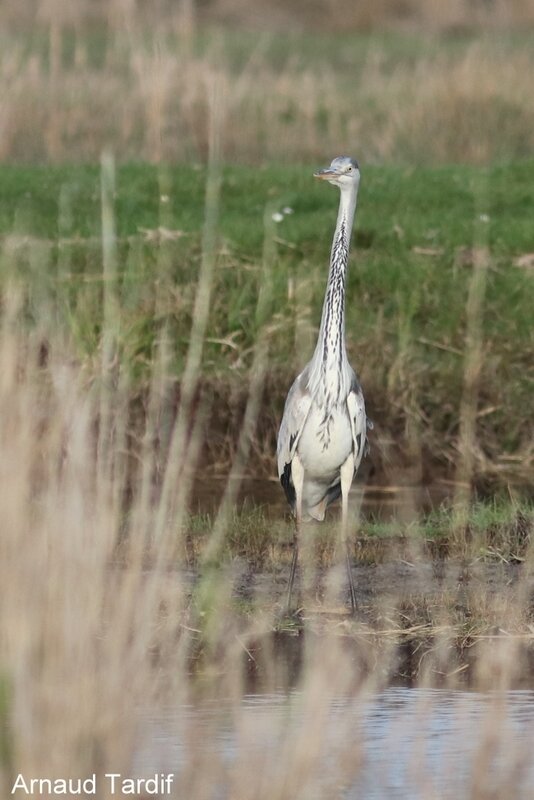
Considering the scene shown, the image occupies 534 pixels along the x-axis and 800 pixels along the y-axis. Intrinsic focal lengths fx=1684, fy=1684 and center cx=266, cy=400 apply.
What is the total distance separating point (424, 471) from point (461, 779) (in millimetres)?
4293

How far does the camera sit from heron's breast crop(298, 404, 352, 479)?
20.5ft

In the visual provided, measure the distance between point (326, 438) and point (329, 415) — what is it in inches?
3.9

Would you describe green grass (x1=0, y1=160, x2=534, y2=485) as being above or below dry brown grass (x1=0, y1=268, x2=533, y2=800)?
above

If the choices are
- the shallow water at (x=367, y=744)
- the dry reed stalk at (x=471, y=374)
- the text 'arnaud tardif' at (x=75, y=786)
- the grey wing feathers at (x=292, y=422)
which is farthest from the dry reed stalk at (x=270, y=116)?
the text 'arnaud tardif' at (x=75, y=786)

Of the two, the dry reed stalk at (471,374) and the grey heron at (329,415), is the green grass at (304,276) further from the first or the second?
the grey heron at (329,415)

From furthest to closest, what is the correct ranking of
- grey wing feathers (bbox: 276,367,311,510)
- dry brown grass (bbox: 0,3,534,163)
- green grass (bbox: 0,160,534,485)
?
dry brown grass (bbox: 0,3,534,163), green grass (bbox: 0,160,534,485), grey wing feathers (bbox: 276,367,311,510)

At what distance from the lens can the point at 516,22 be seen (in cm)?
2455

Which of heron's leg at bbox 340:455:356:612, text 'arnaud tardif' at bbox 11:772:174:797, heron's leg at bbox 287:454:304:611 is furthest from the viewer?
heron's leg at bbox 287:454:304:611

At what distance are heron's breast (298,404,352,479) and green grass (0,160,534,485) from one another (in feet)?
6.80

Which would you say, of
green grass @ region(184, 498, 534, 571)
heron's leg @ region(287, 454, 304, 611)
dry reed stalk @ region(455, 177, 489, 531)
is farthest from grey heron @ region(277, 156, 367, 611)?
dry reed stalk @ region(455, 177, 489, 531)

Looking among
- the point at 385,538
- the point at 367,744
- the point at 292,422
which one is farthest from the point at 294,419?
the point at 367,744

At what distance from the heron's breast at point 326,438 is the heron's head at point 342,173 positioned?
3.28 ft

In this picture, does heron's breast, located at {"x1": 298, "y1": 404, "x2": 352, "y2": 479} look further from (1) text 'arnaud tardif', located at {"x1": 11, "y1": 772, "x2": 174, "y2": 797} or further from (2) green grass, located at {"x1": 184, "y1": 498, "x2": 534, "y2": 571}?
(1) text 'arnaud tardif', located at {"x1": 11, "y1": 772, "x2": 174, "y2": 797}

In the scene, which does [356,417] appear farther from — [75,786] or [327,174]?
[75,786]
